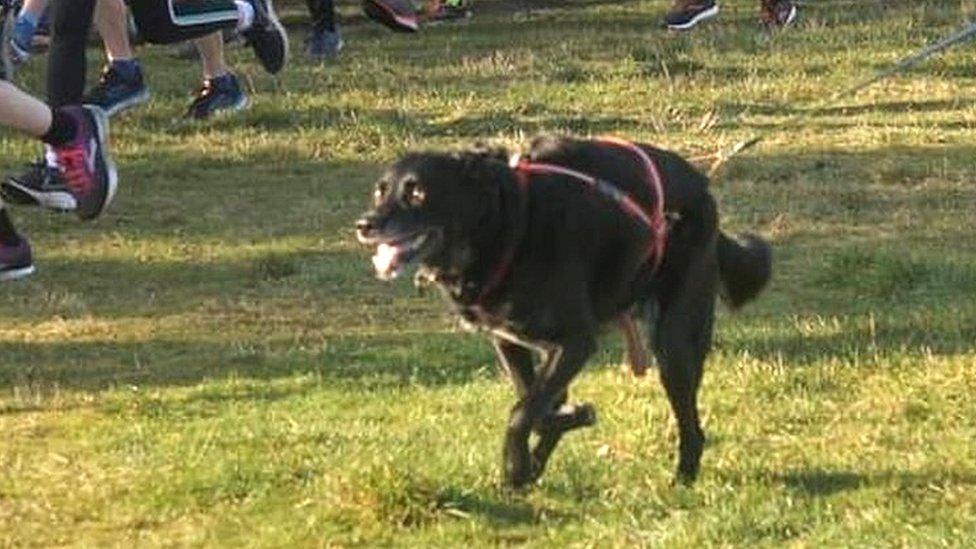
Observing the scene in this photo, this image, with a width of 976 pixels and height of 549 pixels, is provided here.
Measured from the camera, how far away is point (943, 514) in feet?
18.2

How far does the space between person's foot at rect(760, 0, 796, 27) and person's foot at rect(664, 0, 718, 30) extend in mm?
486

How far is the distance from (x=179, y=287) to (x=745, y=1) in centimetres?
1276

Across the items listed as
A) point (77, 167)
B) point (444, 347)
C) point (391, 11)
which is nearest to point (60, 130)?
point (77, 167)

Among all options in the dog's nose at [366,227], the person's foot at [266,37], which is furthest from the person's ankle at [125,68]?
the dog's nose at [366,227]

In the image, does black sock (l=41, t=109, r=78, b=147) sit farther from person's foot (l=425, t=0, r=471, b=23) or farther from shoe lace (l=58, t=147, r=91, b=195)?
person's foot (l=425, t=0, r=471, b=23)

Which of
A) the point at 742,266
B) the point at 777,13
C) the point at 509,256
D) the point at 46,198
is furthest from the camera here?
the point at 777,13

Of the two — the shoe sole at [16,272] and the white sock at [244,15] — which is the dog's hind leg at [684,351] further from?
the white sock at [244,15]

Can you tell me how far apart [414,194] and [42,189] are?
4514mm

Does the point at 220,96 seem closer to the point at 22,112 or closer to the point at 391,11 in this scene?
the point at 391,11

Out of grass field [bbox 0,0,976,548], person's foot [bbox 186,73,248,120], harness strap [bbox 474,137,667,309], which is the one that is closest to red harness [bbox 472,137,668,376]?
harness strap [bbox 474,137,667,309]

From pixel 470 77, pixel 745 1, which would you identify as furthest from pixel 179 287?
pixel 745 1

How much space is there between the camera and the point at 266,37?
12.8 m

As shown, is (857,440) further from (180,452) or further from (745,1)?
(745,1)

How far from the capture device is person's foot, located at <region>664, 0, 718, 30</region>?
61.9 feet
